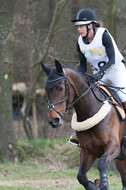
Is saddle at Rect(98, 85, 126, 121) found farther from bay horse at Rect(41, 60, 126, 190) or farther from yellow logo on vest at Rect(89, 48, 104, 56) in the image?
yellow logo on vest at Rect(89, 48, 104, 56)

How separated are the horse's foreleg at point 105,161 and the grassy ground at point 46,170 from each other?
2.00 m

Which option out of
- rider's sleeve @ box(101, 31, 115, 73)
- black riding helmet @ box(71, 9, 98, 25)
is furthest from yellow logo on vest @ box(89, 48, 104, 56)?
black riding helmet @ box(71, 9, 98, 25)

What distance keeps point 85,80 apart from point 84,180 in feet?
4.75

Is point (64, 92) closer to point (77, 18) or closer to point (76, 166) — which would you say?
point (77, 18)

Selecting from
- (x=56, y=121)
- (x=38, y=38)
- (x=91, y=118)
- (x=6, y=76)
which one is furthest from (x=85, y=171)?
(x=38, y=38)

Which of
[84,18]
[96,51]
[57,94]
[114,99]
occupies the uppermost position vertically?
[84,18]

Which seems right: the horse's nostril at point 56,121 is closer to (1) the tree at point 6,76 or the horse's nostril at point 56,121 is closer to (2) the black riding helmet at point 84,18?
(2) the black riding helmet at point 84,18

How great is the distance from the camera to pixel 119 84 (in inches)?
225

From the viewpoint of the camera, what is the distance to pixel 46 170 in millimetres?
9328

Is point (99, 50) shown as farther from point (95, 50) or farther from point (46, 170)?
point (46, 170)

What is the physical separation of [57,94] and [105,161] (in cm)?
112

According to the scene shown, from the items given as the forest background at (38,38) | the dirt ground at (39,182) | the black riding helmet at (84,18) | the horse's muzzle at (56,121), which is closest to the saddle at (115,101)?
the black riding helmet at (84,18)

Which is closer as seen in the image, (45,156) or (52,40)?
(45,156)

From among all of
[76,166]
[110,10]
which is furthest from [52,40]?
[76,166]
